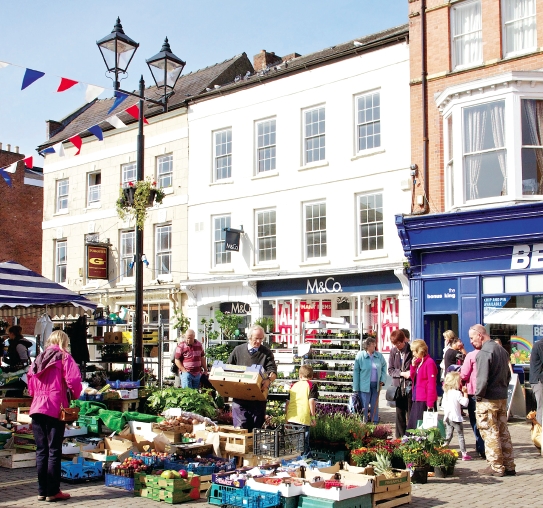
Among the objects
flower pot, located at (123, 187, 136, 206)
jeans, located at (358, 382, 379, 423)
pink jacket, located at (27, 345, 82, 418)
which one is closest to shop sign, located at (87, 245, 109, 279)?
flower pot, located at (123, 187, 136, 206)

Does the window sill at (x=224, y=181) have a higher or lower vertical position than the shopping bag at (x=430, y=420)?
higher

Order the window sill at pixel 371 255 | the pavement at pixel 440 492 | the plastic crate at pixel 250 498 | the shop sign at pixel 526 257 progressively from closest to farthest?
1. the plastic crate at pixel 250 498
2. the pavement at pixel 440 492
3. the shop sign at pixel 526 257
4. the window sill at pixel 371 255

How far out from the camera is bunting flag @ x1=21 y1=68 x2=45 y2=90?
1238 centimetres

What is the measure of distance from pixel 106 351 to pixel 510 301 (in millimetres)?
9674

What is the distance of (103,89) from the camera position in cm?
1308

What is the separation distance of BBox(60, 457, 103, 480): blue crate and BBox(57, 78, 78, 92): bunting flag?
701 cm

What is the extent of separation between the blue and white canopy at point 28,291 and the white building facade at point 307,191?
6.59 metres

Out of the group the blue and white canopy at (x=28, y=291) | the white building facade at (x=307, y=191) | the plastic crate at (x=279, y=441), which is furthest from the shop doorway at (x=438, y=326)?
the plastic crate at (x=279, y=441)

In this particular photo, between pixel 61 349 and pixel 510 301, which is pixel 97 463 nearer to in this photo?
pixel 61 349

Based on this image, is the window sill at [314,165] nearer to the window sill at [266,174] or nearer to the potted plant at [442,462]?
the window sill at [266,174]

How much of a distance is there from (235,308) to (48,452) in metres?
15.7

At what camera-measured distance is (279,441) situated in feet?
28.7

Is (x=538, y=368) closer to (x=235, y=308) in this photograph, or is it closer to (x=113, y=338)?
(x=113, y=338)

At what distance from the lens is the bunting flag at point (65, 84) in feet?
42.3
